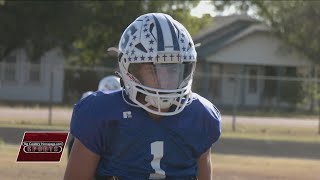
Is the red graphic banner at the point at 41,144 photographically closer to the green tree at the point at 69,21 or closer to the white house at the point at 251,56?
the green tree at the point at 69,21

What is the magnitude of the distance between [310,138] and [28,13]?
1816 centimetres

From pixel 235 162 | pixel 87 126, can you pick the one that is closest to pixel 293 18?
pixel 235 162

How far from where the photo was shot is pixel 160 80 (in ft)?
8.76

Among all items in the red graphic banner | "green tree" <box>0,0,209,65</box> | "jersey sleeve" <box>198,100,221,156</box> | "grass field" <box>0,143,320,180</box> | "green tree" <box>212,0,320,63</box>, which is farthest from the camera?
"green tree" <box>0,0,209,65</box>

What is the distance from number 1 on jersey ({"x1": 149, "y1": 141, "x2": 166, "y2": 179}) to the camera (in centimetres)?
273

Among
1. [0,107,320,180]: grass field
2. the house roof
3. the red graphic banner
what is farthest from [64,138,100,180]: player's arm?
the house roof

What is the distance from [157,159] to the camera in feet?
9.00

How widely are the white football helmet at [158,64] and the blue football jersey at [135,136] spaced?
0.07m

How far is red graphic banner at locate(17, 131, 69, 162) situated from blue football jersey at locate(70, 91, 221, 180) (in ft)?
3.38

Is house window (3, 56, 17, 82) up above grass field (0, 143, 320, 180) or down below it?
below

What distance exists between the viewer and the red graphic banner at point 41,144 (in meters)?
3.74

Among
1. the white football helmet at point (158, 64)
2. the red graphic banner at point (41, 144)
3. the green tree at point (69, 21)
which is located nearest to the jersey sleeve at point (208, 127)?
the white football helmet at point (158, 64)

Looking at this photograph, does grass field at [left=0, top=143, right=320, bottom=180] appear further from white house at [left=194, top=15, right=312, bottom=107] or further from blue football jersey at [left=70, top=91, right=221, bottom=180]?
white house at [left=194, top=15, right=312, bottom=107]

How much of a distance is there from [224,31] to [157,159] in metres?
43.7
